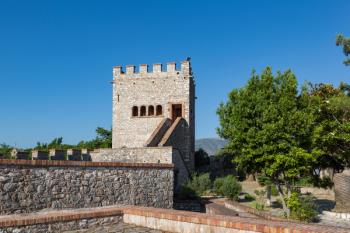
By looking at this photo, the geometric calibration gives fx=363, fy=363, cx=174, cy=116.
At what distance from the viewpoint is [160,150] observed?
60.6ft

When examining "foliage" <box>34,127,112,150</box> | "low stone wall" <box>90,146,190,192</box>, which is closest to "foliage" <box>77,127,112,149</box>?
"foliage" <box>34,127,112,150</box>

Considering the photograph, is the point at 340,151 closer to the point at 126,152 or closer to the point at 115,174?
the point at 126,152

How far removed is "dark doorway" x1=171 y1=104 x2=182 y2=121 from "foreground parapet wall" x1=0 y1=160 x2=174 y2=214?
13584 mm

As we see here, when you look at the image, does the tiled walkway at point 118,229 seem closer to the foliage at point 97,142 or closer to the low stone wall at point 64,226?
the low stone wall at point 64,226

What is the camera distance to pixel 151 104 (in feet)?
93.7

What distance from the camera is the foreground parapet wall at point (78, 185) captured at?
31.0 feet

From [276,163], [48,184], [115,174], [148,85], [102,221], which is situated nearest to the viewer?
[102,221]

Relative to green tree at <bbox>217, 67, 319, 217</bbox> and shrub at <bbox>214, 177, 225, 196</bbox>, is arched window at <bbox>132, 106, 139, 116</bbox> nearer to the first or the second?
shrub at <bbox>214, 177, 225, 196</bbox>

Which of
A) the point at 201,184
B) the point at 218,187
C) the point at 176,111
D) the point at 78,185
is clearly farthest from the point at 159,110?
the point at 78,185

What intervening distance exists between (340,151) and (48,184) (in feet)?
51.3

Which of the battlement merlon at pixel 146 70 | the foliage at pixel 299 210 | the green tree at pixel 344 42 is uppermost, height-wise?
the battlement merlon at pixel 146 70

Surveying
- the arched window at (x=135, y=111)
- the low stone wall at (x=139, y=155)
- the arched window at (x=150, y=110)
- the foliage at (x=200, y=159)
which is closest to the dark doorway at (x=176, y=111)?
the arched window at (x=150, y=110)

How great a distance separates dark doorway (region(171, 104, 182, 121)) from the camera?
2811 cm

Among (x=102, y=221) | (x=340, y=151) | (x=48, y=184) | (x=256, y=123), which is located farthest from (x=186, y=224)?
(x=340, y=151)
